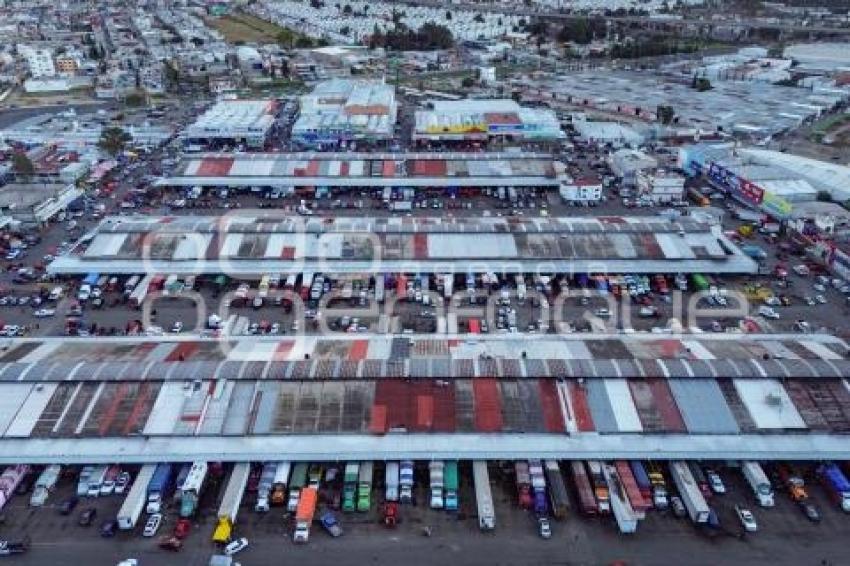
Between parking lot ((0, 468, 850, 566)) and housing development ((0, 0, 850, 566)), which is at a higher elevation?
housing development ((0, 0, 850, 566))

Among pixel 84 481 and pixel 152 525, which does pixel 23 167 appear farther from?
pixel 152 525

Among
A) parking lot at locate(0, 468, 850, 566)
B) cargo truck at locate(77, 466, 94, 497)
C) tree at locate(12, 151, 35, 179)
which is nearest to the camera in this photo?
parking lot at locate(0, 468, 850, 566)

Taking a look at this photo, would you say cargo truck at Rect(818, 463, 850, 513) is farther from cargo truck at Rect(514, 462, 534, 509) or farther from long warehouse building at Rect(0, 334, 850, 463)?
cargo truck at Rect(514, 462, 534, 509)

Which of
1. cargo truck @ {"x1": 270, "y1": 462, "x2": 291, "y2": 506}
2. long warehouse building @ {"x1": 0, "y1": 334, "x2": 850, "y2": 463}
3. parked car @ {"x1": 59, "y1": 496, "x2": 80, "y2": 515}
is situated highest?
long warehouse building @ {"x1": 0, "y1": 334, "x2": 850, "y2": 463}

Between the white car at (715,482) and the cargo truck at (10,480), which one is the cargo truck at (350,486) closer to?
the cargo truck at (10,480)

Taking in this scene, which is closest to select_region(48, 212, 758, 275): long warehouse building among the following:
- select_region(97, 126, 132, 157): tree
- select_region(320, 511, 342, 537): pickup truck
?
select_region(320, 511, 342, 537): pickup truck

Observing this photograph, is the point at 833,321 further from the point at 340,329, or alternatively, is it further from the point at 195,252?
the point at 195,252

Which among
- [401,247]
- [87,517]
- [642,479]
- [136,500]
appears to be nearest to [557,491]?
[642,479]

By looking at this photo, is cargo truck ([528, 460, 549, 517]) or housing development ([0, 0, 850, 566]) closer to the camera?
housing development ([0, 0, 850, 566])
